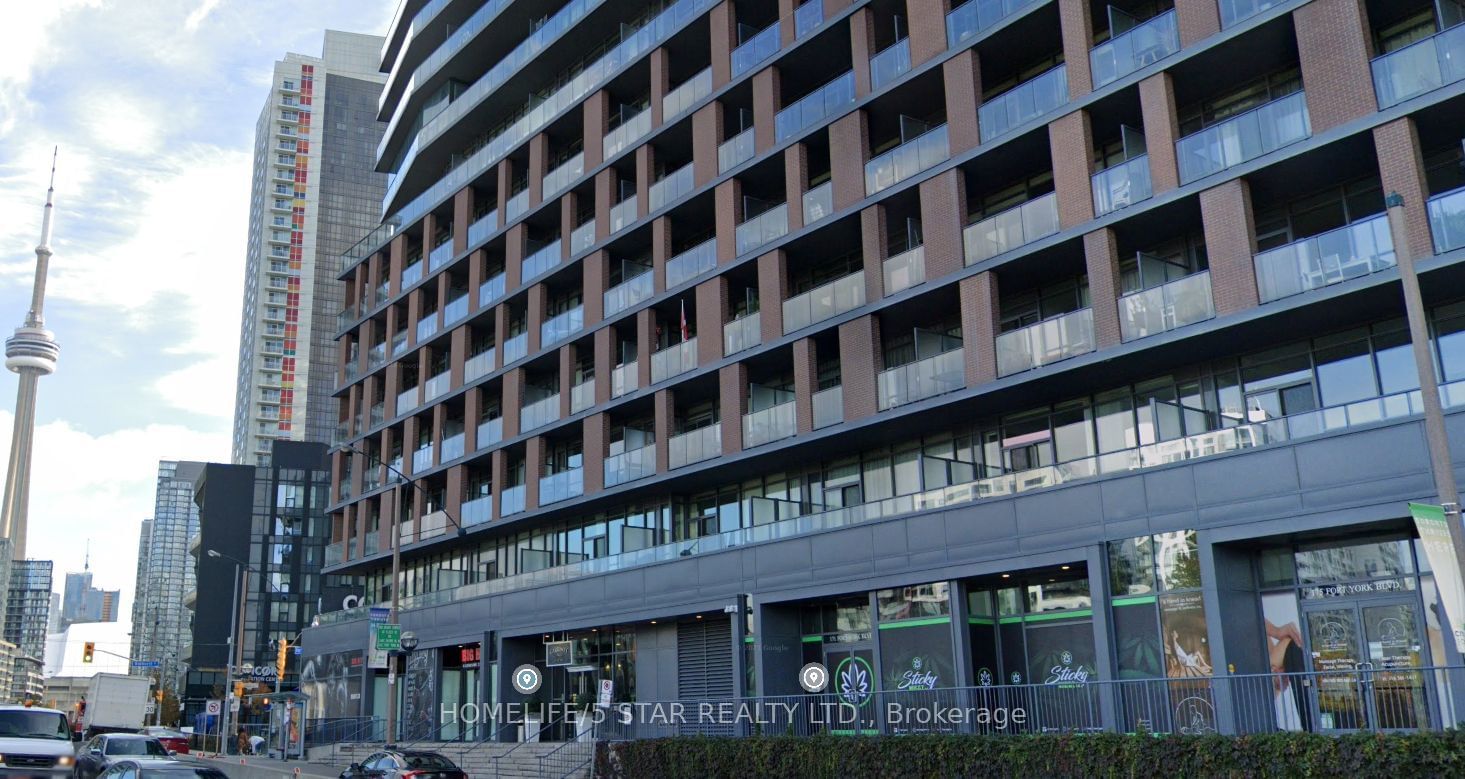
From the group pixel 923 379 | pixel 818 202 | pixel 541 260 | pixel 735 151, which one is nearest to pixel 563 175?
pixel 541 260

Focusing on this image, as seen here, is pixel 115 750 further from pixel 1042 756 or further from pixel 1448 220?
pixel 1448 220

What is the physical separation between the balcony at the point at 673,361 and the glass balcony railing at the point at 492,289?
11.3 metres

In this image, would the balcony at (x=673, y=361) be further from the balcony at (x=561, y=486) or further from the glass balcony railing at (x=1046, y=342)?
the glass balcony railing at (x=1046, y=342)

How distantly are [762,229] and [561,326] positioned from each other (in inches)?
442

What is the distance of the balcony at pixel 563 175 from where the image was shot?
148 ft

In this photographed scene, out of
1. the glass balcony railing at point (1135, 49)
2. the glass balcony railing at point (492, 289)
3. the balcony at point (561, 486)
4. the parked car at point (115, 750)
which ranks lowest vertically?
the parked car at point (115, 750)

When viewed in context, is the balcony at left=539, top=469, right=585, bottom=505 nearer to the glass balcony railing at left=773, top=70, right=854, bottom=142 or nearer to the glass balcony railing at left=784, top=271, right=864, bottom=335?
the glass balcony railing at left=784, top=271, right=864, bottom=335

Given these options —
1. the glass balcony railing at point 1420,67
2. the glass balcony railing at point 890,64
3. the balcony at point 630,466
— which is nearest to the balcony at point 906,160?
the glass balcony railing at point 890,64

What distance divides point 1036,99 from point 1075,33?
171cm

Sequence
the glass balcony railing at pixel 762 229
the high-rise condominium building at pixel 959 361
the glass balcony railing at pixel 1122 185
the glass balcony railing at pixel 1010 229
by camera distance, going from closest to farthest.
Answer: the high-rise condominium building at pixel 959 361, the glass balcony railing at pixel 1122 185, the glass balcony railing at pixel 1010 229, the glass balcony railing at pixel 762 229

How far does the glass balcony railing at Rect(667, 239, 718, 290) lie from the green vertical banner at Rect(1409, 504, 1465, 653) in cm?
2516

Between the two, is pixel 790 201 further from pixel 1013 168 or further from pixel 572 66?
pixel 572 66

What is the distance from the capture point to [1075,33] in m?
28.1

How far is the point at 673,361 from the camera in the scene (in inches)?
1503
